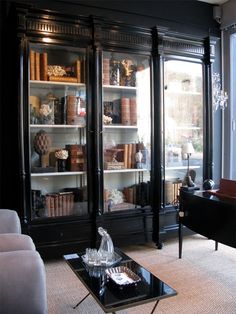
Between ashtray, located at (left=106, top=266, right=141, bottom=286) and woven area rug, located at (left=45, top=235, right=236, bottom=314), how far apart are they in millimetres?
465

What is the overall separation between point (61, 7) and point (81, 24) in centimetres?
41

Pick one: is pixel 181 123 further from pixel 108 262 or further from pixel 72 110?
pixel 108 262

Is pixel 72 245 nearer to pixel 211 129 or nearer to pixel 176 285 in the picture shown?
pixel 176 285

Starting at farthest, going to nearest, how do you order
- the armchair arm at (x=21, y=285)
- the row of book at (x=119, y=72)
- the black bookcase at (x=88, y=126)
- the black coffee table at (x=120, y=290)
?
the row of book at (x=119, y=72) < the black bookcase at (x=88, y=126) < the black coffee table at (x=120, y=290) < the armchair arm at (x=21, y=285)

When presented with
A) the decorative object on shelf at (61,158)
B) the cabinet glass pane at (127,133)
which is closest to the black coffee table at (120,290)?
the decorative object on shelf at (61,158)

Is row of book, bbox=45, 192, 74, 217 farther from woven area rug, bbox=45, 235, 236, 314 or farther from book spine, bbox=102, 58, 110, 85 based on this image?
book spine, bbox=102, 58, 110, 85

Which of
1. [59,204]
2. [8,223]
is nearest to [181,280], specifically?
[59,204]

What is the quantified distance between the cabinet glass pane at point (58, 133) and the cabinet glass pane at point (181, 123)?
1.05 m

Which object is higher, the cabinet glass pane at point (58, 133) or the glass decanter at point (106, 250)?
the cabinet glass pane at point (58, 133)

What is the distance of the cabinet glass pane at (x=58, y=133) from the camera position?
126 inches

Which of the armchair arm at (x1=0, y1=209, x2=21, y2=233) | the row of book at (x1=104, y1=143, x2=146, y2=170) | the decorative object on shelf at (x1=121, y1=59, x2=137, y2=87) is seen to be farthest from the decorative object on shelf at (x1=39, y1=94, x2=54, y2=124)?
the armchair arm at (x1=0, y1=209, x2=21, y2=233)

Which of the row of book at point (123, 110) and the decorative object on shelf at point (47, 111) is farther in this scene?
the row of book at point (123, 110)

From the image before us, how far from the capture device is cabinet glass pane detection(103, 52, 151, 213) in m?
3.60

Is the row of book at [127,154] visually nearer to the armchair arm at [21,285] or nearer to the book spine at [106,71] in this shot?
the book spine at [106,71]
